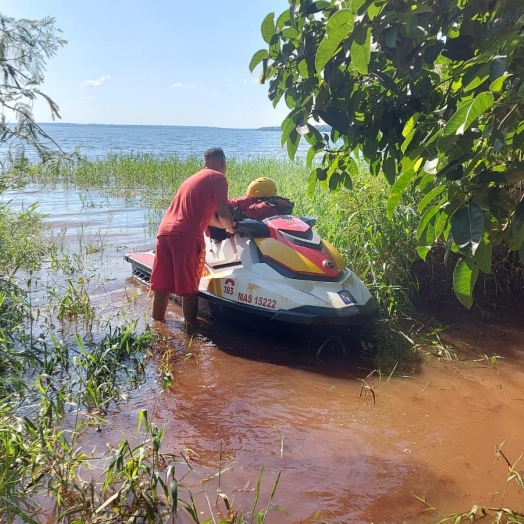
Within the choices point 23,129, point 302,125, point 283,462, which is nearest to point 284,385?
point 283,462

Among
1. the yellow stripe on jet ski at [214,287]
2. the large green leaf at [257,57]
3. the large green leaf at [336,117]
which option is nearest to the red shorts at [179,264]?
the yellow stripe on jet ski at [214,287]

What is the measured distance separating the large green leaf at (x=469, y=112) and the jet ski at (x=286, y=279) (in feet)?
8.82

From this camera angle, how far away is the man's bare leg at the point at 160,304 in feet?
15.3

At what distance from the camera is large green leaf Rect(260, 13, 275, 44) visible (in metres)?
1.69

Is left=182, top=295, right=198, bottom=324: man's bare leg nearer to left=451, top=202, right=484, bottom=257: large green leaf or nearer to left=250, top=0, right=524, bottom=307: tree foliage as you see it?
left=250, top=0, right=524, bottom=307: tree foliage

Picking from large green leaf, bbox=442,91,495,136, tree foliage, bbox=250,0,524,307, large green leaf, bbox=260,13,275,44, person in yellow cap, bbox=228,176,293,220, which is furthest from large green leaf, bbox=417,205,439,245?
person in yellow cap, bbox=228,176,293,220

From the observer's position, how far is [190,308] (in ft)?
15.2

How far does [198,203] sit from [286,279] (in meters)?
1.05

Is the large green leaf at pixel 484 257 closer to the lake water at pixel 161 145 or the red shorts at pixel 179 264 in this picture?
the lake water at pixel 161 145

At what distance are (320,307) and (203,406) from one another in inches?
45.3

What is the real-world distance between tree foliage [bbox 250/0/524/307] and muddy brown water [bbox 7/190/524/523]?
1.36 meters

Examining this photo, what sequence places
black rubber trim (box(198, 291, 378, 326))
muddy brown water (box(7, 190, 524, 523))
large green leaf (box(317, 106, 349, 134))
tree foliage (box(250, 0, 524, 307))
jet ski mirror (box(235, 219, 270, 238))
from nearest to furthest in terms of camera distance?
tree foliage (box(250, 0, 524, 307)), large green leaf (box(317, 106, 349, 134)), muddy brown water (box(7, 190, 524, 523)), black rubber trim (box(198, 291, 378, 326)), jet ski mirror (box(235, 219, 270, 238))

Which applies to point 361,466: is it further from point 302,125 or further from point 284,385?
point 302,125

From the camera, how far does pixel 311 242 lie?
4246 mm
